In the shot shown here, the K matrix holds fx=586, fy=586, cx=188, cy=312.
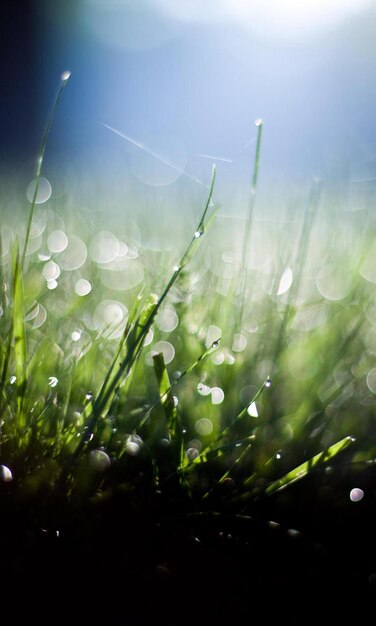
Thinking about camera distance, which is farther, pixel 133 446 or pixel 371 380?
pixel 371 380

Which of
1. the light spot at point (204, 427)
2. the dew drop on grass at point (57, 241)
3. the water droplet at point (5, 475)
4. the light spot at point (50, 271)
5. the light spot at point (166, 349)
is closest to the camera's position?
the water droplet at point (5, 475)

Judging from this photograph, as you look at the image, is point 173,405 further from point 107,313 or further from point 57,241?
point 57,241

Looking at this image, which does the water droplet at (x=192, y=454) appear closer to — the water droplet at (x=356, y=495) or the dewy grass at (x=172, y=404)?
the dewy grass at (x=172, y=404)

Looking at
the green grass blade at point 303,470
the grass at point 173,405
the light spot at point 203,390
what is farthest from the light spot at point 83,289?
the green grass blade at point 303,470

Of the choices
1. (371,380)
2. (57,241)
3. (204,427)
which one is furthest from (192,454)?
(57,241)

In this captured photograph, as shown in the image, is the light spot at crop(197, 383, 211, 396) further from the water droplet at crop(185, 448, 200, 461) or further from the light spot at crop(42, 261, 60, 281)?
the light spot at crop(42, 261, 60, 281)

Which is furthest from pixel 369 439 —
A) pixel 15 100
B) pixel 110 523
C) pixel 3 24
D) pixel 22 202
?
pixel 3 24

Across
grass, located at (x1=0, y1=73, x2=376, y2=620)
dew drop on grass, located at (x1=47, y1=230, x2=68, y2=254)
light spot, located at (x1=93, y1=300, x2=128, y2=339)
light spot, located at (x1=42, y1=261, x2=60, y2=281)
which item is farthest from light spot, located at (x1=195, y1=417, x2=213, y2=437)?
dew drop on grass, located at (x1=47, y1=230, x2=68, y2=254)
